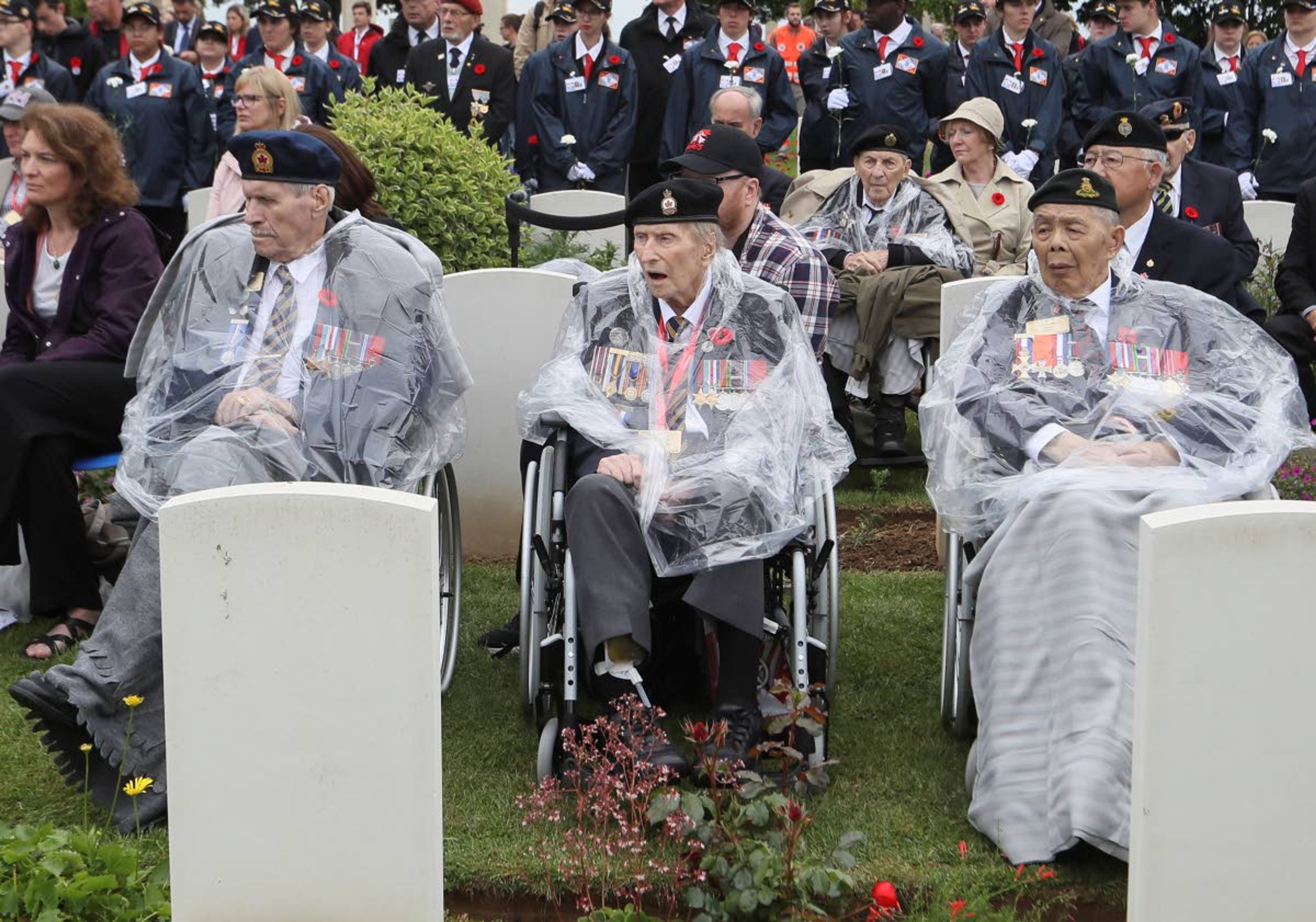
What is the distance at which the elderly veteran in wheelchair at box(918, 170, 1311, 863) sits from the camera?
4.10m

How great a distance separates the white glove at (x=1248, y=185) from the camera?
402 inches

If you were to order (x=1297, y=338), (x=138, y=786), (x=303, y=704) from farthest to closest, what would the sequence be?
(x=1297, y=338)
(x=138, y=786)
(x=303, y=704)

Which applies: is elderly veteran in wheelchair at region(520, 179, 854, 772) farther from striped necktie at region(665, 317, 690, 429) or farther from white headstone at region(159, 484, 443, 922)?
white headstone at region(159, 484, 443, 922)

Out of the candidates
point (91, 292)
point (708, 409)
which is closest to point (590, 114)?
point (91, 292)

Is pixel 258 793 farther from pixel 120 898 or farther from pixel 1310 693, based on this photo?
pixel 1310 693

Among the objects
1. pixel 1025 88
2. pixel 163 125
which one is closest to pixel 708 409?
pixel 1025 88

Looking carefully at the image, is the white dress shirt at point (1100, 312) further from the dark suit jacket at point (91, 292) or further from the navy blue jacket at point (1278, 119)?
the navy blue jacket at point (1278, 119)

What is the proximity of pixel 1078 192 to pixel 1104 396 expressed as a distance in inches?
23.6

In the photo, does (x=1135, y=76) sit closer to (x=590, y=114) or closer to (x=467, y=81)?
(x=590, y=114)

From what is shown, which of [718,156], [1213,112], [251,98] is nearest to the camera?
[718,156]

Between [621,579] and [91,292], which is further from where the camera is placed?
[91,292]

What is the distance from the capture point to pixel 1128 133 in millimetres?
5996

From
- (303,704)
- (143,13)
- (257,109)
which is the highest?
(143,13)

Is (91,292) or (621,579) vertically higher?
(91,292)
